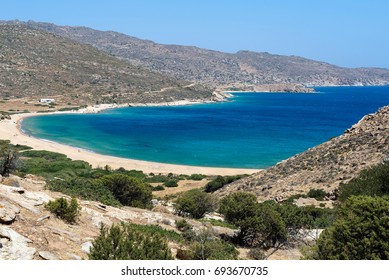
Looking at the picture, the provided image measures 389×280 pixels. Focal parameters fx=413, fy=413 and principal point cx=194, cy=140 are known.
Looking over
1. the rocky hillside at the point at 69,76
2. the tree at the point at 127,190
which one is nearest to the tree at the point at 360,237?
the tree at the point at 127,190

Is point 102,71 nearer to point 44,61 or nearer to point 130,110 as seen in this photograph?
point 44,61

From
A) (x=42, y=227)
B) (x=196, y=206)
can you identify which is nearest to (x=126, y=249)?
(x=42, y=227)

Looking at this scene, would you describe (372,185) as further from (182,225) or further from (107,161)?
(107,161)

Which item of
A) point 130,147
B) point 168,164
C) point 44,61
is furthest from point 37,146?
point 44,61

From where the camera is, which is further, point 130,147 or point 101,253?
point 130,147

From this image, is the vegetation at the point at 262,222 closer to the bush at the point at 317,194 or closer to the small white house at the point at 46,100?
the bush at the point at 317,194

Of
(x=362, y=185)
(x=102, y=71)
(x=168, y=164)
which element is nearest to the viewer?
(x=362, y=185)

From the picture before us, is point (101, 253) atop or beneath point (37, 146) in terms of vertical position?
atop
